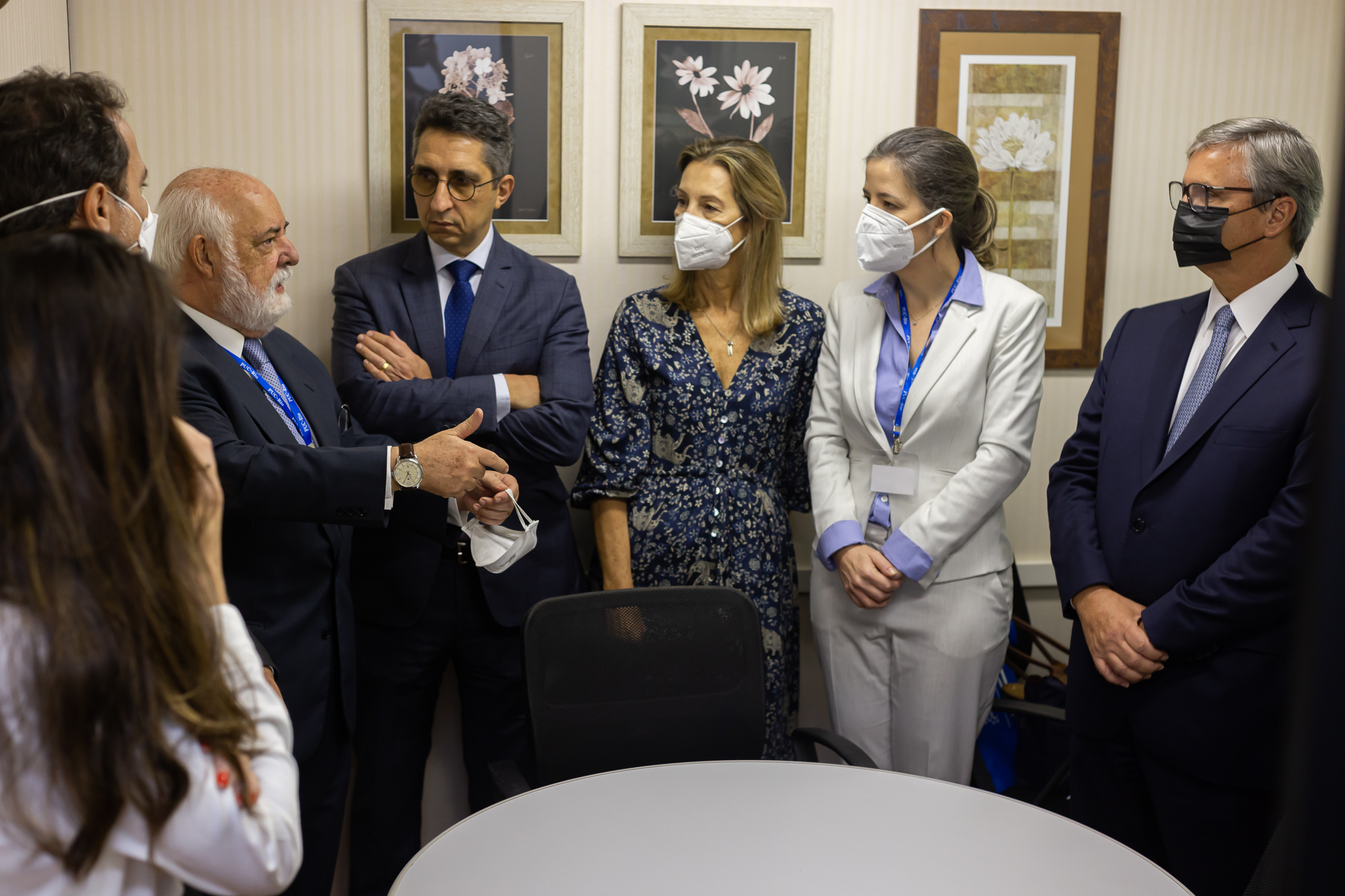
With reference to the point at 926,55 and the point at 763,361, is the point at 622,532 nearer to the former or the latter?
the point at 763,361

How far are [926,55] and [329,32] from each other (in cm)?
179

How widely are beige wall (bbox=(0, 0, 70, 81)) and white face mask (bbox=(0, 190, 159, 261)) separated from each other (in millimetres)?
803

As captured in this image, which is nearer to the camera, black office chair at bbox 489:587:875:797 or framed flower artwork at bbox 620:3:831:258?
black office chair at bbox 489:587:875:797

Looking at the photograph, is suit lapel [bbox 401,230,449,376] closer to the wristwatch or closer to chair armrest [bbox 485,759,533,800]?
the wristwatch

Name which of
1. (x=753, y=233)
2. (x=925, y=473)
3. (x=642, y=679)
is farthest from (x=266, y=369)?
(x=925, y=473)

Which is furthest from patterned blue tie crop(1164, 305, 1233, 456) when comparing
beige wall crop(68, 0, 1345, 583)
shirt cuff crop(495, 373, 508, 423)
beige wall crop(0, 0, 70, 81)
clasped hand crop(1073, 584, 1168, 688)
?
beige wall crop(0, 0, 70, 81)

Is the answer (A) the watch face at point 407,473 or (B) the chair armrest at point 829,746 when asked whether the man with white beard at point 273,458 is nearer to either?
(A) the watch face at point 407,473

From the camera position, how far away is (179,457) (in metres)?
0.98

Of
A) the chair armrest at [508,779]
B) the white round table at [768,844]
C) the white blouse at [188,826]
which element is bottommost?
the chair armrest at [508,779]

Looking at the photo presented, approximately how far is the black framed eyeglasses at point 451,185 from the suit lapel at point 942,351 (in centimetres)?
128

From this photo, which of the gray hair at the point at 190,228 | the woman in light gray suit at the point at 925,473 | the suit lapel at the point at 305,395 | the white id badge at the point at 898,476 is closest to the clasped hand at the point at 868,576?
the woman in light gray suit at the point at 925,473

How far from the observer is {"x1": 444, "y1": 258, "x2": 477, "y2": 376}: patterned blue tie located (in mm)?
2660

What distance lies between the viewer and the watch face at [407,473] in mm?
2002

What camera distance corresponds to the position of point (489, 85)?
2.88 meters
